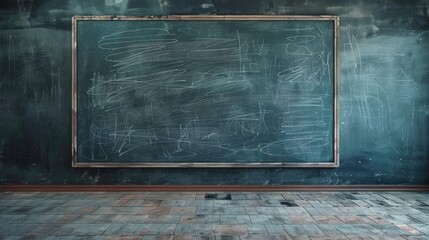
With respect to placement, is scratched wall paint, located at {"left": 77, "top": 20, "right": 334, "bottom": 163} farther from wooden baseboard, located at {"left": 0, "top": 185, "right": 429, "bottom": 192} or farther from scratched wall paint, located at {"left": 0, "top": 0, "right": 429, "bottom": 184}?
wooden baseboard, located at {"left": 0, "top": 185, "right": 429, "bottom": 192}

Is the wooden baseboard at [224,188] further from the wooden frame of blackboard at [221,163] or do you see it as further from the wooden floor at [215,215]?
the wooden frame of blackboard at [221,163]

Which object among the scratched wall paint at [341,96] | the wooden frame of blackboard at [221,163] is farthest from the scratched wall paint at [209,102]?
the scratched wall paint at [341,96]

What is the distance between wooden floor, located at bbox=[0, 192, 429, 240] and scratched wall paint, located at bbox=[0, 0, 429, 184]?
0.25 metres

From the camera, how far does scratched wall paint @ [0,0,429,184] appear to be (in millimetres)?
4457

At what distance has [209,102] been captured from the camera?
443 centimetres

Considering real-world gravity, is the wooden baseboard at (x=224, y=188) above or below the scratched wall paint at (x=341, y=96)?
below

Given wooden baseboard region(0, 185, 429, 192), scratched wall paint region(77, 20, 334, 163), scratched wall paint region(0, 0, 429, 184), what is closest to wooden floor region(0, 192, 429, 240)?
wooden baseboard region(0, 185, 429, 192)

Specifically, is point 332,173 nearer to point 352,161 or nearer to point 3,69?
point 352,161

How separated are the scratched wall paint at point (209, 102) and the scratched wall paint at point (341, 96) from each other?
0.71ft

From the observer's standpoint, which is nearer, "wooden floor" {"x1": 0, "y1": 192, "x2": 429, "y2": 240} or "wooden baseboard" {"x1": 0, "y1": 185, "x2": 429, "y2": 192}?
"wooden floor" {"x1": 0, "y1": 192, "x2": 429, "y2": 240}

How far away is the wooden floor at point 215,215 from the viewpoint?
9.59 feet

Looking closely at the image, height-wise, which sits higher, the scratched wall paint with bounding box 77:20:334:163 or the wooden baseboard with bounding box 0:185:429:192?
the scratched wall paint with bounding box 77:20:334:163

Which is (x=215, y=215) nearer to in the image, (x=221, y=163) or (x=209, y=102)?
(x=221, y=163)

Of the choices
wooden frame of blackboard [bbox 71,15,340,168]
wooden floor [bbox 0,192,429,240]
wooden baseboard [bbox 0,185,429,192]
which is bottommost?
wooden floor [bbox 0,192,429,240]
